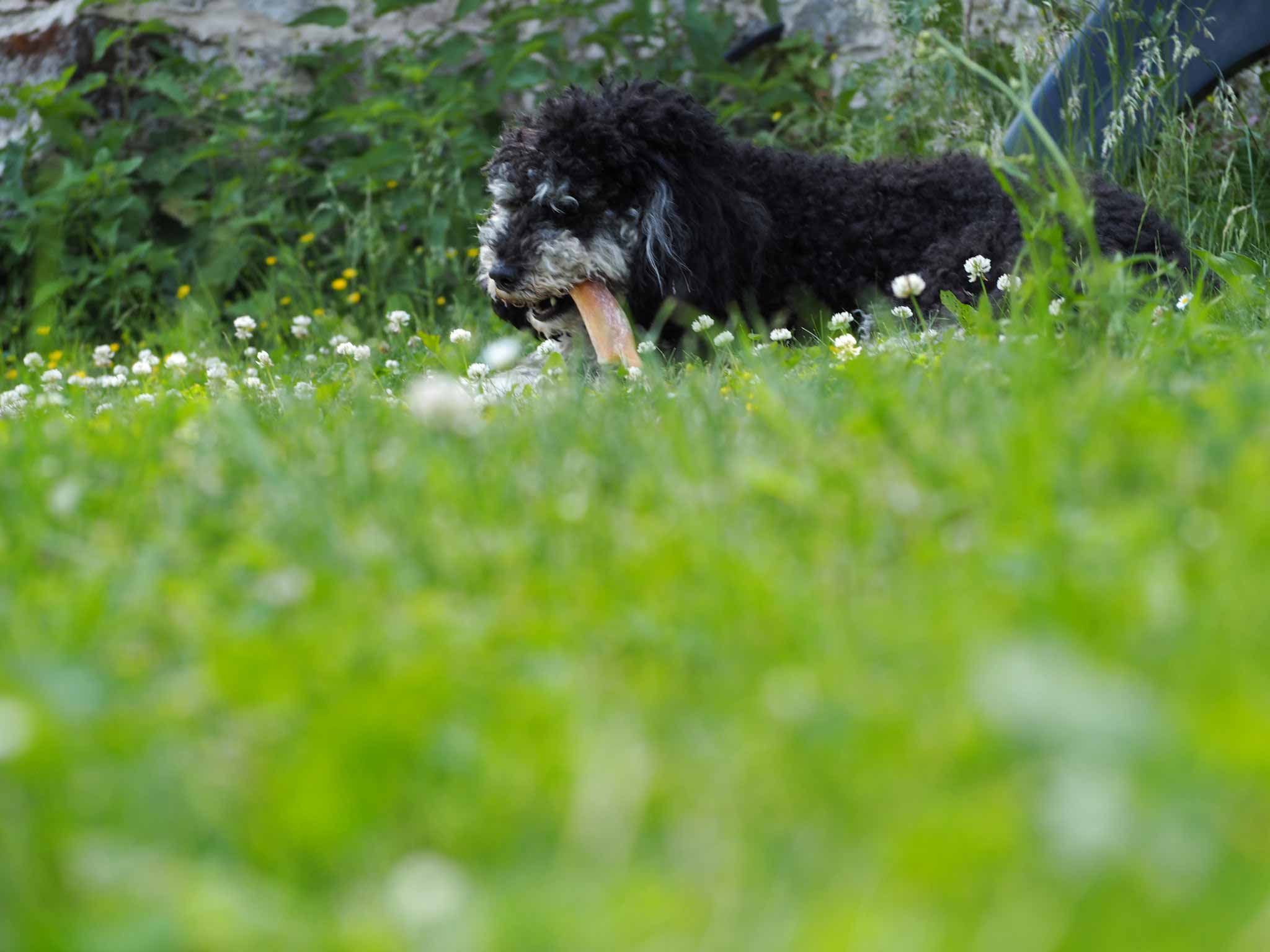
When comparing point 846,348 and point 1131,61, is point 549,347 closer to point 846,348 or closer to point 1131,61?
point 846,348

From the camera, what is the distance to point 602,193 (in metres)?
4.47

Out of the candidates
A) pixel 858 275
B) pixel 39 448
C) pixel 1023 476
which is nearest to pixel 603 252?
pixel 858 275

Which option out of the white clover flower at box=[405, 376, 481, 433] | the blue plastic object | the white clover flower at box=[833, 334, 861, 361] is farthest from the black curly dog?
the white clover flower at box=[405, 376, 481, 433]

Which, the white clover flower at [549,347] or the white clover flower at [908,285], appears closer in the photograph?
the white clover flower at [908,285]

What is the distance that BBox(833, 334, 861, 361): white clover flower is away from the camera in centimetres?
319

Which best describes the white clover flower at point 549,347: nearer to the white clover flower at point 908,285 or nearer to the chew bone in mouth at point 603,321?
the chew bone in mouth at point 603,321

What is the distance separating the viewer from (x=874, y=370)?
2520mm

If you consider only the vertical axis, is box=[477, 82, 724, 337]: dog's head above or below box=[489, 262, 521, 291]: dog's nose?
above

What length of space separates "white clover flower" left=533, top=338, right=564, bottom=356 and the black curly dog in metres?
0.08

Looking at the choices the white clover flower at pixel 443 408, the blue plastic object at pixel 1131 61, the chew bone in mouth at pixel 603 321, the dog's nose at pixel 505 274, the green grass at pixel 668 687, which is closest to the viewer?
the green grass at pixel 668 687

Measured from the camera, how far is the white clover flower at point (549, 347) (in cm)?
454

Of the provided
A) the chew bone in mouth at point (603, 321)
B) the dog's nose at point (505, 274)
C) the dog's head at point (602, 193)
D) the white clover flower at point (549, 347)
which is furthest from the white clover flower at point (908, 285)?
the dog's nose at point (505, 274)

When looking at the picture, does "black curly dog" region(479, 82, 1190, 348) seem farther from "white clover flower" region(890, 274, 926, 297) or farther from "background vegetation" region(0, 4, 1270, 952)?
"background vegetation" region(0, 4, 1270, 952)

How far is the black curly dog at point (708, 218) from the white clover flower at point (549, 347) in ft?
0.27
